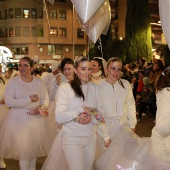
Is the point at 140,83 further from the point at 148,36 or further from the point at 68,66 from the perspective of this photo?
the point at 148,36

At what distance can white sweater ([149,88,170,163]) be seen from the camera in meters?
3.21

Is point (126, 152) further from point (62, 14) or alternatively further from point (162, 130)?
point (62, 14)

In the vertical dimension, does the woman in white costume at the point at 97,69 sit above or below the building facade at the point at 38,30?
below

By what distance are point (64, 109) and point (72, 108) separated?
0.12 m

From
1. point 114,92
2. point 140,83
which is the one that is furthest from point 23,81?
point 140,83

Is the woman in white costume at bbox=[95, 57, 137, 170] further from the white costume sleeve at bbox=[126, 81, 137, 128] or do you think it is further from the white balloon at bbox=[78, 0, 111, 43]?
the white balloon at bbox=[78, 0, 111, 43]

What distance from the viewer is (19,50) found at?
2060 inches

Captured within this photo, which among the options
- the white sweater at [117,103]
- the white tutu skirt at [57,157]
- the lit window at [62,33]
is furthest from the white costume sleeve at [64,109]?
the lit window at [62,33]

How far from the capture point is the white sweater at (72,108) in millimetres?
3760

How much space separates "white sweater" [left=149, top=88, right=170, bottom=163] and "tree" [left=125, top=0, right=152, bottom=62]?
589 inches

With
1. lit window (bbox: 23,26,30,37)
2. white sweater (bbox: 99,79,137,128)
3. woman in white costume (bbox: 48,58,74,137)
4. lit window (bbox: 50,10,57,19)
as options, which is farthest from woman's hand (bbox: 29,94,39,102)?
lit window (bbox: 23,26,30,37)

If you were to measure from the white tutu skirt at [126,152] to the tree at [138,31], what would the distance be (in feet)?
46.7

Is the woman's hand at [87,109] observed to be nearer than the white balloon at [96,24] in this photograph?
Yes

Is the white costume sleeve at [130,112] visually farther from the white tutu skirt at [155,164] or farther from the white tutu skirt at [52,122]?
the white tutu skirt at [52,122]
